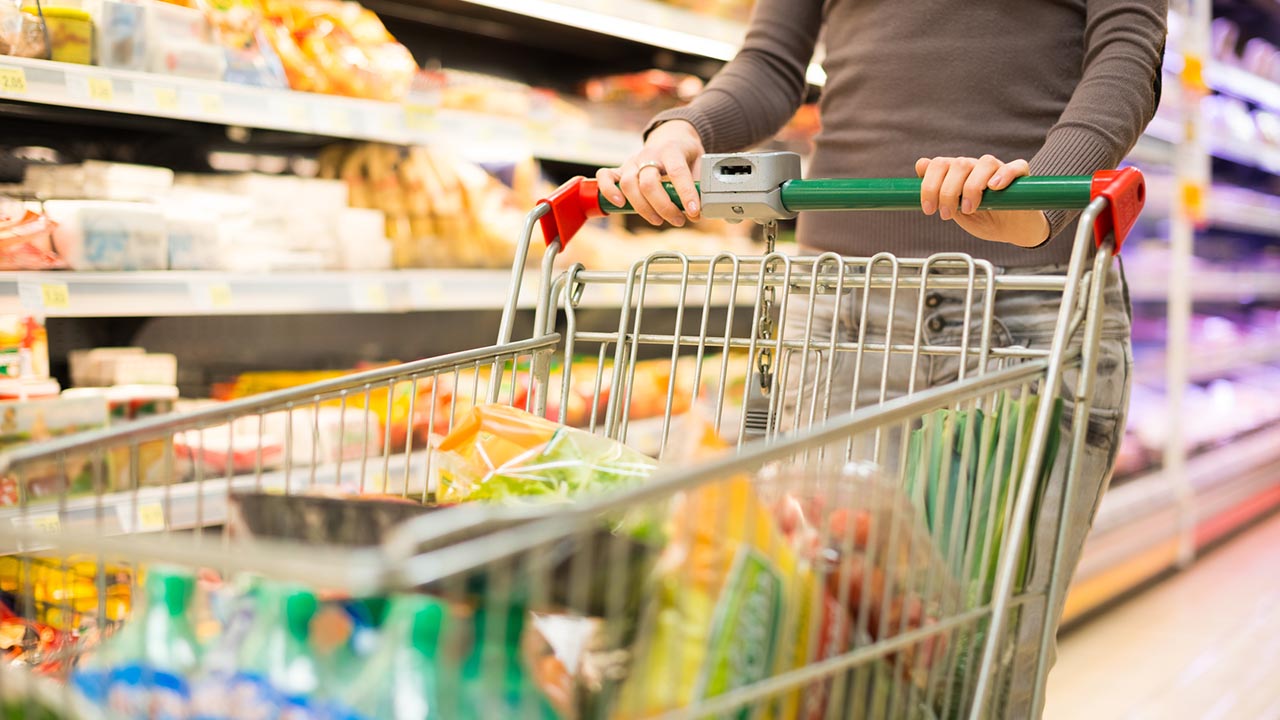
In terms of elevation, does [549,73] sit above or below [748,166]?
above

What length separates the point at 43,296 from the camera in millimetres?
1592

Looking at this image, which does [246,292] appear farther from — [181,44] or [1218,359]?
[1218,359]

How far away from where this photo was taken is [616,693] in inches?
27.0

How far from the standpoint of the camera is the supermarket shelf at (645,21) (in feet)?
7.26

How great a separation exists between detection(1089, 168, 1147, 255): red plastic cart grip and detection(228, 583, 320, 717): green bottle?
715 millimetres

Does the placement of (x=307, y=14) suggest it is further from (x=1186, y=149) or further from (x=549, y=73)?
(x=1186, y=149)

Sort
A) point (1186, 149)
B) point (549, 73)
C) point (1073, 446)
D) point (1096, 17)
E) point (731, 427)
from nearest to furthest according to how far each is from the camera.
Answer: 1. point (1073, 446)
2. point (1096, 17)
3. point (731, 427)
4. point (549, 73)
5. point (1186, 149)

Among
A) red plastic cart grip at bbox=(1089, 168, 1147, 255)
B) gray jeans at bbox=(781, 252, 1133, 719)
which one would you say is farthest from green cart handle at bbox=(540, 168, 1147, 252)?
gray jeans at bbox=(781, 252, 1133, 719)

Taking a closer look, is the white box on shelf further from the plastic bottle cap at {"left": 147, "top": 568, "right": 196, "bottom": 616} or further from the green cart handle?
the plastic bottle cap at {"left": 147, "top": 568, "right": 196, "bottom": 616}

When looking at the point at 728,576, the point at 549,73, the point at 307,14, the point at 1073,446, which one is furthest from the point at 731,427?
the point at 728,576

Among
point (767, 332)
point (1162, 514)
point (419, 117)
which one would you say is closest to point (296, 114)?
point (419, 117)

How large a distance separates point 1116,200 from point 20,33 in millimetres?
1497

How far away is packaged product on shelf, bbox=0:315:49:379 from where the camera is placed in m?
1.67

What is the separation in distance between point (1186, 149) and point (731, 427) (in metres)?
2.18
